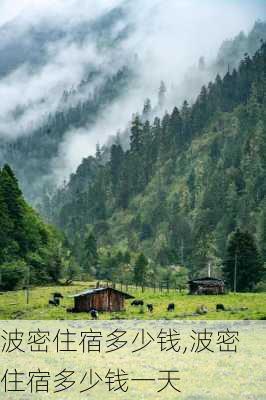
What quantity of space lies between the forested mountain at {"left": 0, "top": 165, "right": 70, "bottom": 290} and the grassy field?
443 centimetres

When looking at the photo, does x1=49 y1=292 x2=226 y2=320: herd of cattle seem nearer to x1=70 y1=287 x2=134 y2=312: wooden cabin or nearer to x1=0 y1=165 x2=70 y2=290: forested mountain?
x1=70 y1=287 x2=134 y2=312: wooden cabin

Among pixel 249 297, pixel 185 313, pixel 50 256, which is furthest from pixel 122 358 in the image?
pixel 50 256

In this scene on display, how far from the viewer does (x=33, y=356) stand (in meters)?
43.0

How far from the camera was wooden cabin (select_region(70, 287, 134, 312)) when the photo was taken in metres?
77.0

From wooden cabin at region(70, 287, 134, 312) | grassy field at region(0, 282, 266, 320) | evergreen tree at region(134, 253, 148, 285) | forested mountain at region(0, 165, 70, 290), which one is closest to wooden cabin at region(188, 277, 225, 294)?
grassy field at region(0, 282, 266, 320)

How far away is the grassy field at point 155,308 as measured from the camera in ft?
225

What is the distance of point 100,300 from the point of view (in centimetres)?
7794

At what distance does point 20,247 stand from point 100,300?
114ft

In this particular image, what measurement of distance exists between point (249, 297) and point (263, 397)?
196ft

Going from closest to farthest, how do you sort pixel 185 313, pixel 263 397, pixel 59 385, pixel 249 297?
pixel 263 397
pixel 59 385
pixel 185 313
pixel 249 297

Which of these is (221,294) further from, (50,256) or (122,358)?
(122,358)

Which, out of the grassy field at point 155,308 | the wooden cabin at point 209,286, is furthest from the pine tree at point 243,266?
the grassy field at point 155,308

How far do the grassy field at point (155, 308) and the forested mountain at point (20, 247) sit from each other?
443cm

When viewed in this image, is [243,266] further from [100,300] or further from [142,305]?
[100,300]
